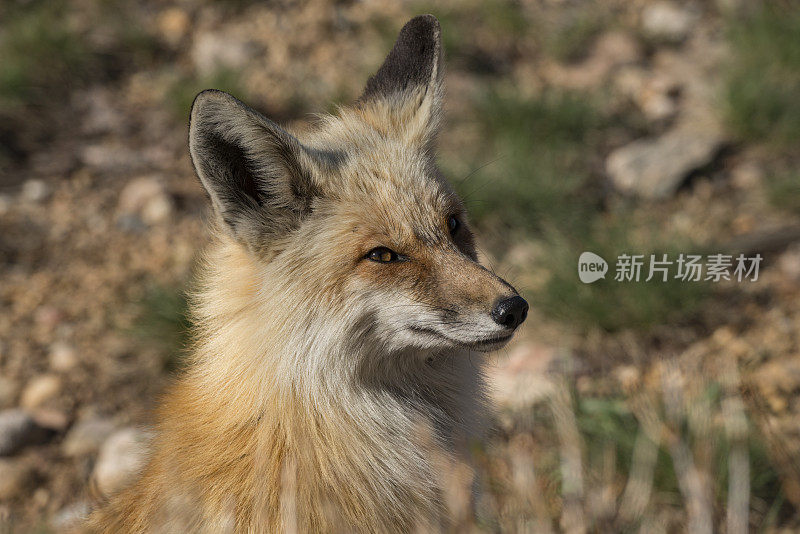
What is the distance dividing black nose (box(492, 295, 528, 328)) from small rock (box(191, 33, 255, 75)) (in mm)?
5484

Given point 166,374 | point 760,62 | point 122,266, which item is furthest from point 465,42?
point 166,374

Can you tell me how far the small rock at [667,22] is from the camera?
306 inches

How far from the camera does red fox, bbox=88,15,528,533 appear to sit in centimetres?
261

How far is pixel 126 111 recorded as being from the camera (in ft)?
23.7

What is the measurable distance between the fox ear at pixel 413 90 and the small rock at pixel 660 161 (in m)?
3.53

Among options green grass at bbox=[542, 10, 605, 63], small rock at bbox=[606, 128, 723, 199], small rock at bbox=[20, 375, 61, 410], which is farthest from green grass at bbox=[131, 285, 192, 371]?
green grass at bbox=[542, 10, 605, 63]

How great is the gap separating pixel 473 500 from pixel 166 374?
286 cm

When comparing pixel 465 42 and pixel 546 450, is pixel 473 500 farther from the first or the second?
pixel 465 42

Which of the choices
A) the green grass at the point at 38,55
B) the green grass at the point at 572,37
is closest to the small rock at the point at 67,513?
the green grass at the point at 38,55

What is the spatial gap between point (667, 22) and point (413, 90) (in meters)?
5.67

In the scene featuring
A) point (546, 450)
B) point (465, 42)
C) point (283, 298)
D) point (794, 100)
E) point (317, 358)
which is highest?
point (465, 42)

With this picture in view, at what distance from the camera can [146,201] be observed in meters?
6.31

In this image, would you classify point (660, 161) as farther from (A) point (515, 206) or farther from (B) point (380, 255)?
(B) point (380, 255)

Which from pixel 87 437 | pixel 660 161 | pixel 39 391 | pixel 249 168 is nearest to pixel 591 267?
pixel 660 161
